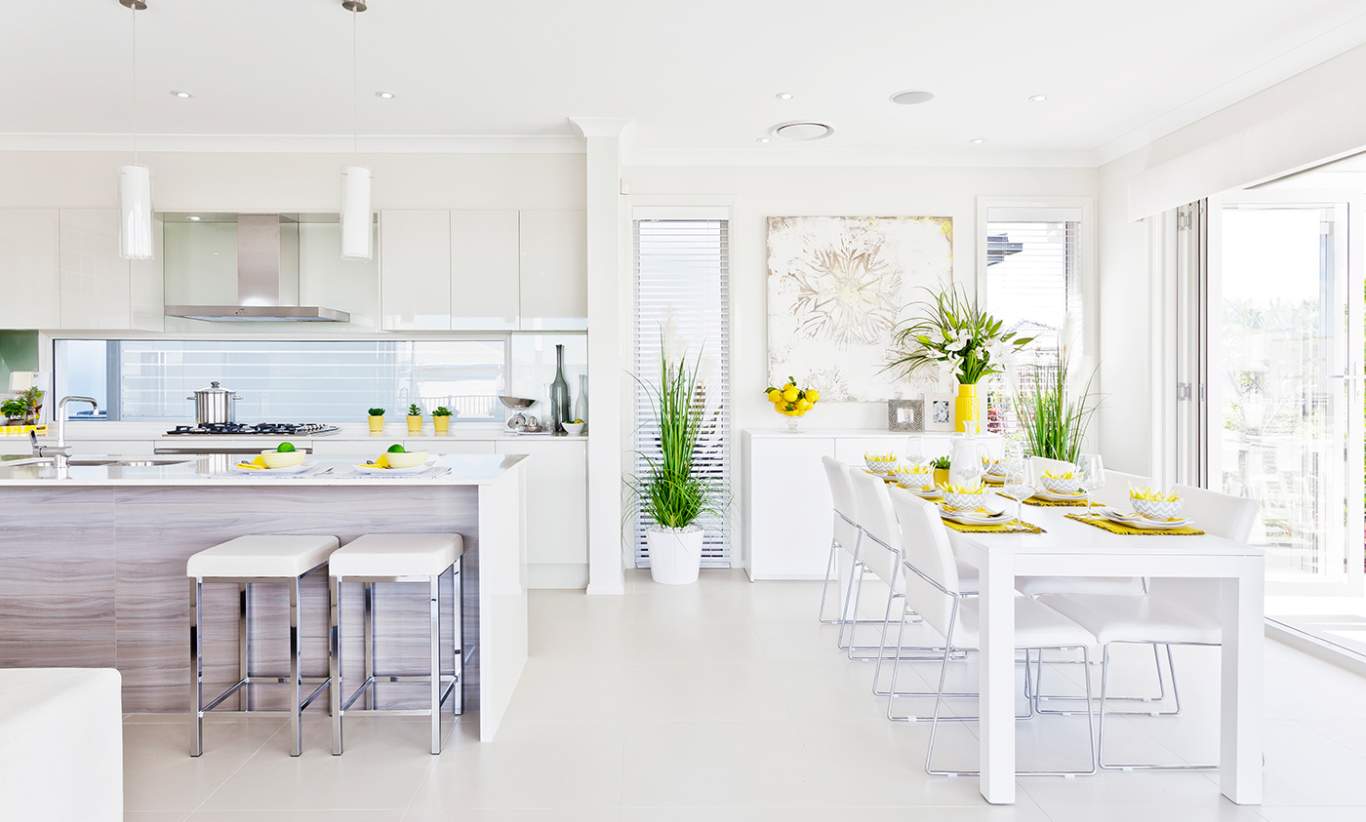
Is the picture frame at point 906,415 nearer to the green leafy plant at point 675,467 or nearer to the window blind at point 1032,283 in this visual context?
A: the window blind at point 1032,283

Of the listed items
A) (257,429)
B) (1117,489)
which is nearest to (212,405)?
(257,429)

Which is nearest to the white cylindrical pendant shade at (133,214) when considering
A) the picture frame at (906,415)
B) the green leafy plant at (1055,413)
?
the picture frame at (906,415)

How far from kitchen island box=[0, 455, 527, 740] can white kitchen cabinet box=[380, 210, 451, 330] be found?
2016mm

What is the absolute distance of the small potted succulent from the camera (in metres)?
4.82

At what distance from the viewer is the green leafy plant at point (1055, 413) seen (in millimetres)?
4910

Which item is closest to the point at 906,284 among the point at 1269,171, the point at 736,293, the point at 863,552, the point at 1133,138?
the point at 736,293

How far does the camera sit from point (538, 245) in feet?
15.6

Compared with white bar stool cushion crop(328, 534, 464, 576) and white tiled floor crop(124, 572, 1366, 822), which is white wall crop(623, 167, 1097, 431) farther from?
white bar stool cushion crop(328, 534, 464, 576)

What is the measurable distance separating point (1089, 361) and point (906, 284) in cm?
126

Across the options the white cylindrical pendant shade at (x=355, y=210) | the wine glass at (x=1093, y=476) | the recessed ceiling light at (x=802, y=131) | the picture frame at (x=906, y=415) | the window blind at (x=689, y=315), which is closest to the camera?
the wine glass at (x=1093, y=476)

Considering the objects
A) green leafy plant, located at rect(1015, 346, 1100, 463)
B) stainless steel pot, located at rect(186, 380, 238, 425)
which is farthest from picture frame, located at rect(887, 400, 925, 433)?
stainless steel pot, located at rect(186, 380, 238, 425)

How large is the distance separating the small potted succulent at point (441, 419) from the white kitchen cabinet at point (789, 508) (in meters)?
1.82

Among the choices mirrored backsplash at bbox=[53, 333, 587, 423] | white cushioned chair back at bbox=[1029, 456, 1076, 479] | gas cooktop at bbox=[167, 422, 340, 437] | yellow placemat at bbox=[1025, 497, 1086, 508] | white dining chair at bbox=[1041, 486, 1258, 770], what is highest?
mirrored backsplash at bbox=[53, 333, 587, 423]

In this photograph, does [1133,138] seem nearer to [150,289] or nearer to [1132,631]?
[1132,631]
